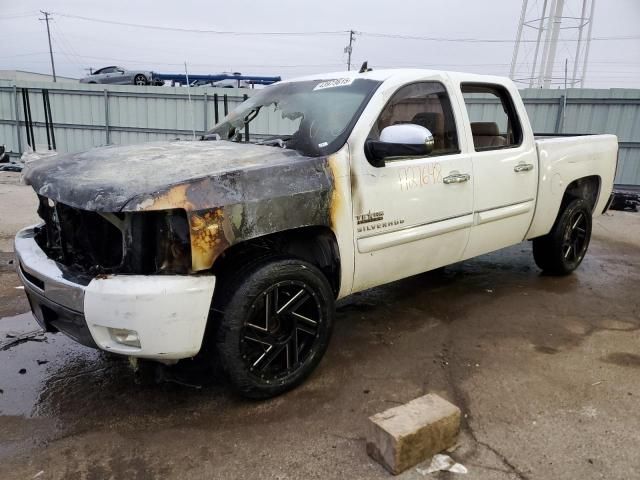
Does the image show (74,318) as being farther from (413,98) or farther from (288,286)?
(413,98)

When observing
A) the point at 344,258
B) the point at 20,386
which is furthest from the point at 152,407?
the point at 344,258

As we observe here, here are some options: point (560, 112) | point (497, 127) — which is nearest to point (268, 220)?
point (497, 127)

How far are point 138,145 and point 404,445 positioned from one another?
2591 mm

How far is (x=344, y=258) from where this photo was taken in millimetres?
3000

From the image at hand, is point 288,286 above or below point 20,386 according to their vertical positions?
above

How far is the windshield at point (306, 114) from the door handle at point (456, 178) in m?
0.81

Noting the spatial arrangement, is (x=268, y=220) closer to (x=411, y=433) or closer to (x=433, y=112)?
(x=411, y=433)

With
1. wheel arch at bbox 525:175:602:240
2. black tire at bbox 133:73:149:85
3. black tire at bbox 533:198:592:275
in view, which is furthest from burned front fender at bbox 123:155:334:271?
black tire at bbox 133:73:149:85

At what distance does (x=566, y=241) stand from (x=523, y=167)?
1328mm

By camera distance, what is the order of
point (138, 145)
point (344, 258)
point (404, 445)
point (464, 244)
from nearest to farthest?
point (404, 445) < point (344, 258) < point (138, 145) < point (464, 244)

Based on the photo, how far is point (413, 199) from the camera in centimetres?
329

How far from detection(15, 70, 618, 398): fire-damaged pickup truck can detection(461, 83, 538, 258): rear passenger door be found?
2cm

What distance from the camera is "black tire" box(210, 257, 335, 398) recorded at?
256 centimetres

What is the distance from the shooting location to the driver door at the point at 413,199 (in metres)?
3.06
